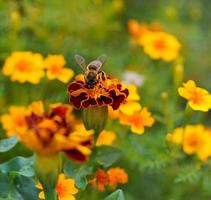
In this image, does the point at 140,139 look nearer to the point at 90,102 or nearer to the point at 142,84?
the point at 142,84

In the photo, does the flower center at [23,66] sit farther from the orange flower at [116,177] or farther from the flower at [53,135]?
the orange flower at [116,177]

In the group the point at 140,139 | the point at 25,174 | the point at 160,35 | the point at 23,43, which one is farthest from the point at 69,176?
the point at 160,35

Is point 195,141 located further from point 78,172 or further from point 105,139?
point 78,172

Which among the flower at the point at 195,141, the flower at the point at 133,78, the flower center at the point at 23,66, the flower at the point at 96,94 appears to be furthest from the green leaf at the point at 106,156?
the flower at the point at 133,78

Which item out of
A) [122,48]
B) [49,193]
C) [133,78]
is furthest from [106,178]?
[122,48]

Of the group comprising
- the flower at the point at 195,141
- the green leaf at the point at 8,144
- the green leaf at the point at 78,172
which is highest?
the flower at the point at 195,141
